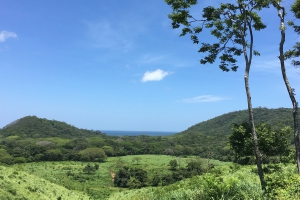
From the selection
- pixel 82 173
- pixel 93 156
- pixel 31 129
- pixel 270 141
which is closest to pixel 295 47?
pixel 270 141

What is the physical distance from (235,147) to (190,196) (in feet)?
28.8

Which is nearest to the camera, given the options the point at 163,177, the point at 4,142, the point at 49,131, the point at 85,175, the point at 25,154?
the point at 163,177

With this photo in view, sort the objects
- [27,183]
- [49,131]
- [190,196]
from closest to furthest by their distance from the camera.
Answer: [190,196], [27,183], [49,131]

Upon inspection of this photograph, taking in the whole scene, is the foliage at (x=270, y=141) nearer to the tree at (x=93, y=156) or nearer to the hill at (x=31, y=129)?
the tree at (x=93, y=156)

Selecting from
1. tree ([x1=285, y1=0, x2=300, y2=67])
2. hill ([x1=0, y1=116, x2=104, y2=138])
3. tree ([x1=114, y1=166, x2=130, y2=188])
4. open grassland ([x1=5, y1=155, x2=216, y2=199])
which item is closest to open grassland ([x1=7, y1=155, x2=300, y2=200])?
tree ([x1=285, y1=0, x2=300, y2=67])

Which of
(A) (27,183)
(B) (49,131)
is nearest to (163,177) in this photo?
(A) (27,183)

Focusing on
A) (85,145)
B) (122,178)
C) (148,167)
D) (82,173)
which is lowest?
(148,167)

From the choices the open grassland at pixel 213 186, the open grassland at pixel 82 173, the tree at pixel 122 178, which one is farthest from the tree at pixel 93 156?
the open grassland at pixel 213 186

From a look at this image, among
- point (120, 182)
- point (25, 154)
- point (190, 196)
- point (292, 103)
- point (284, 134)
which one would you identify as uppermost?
point (292, 103)

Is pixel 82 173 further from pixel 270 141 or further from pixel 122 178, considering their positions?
pixel 270 141

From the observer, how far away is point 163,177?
73.6 m

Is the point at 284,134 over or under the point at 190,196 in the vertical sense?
over

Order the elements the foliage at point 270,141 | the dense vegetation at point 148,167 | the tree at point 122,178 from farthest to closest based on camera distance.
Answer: the tree at point 122,178 → the foliage at point 270,141 → the dense vegetation at point 148,167

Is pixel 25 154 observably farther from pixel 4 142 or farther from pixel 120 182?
pixel 120 182
